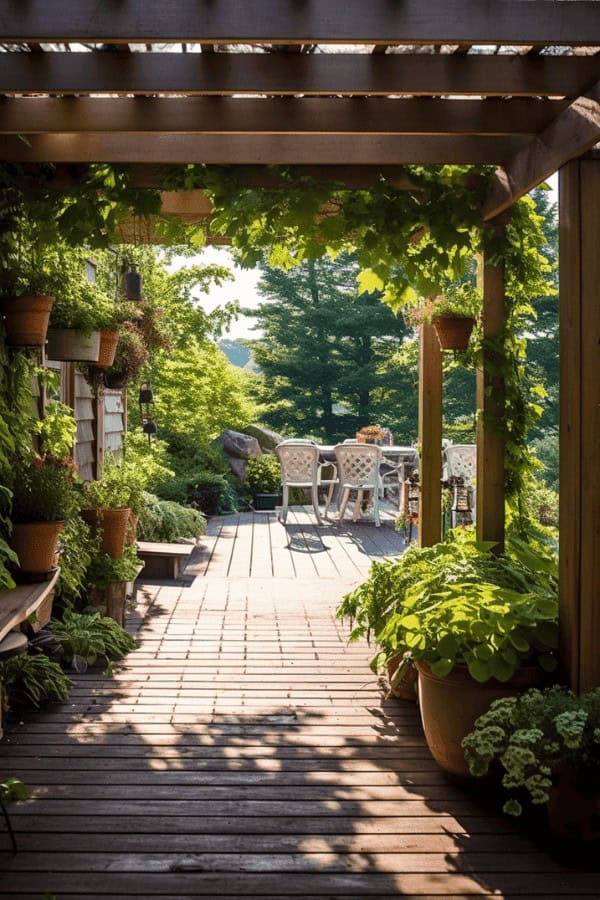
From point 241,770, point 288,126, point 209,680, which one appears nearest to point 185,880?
point 241,770

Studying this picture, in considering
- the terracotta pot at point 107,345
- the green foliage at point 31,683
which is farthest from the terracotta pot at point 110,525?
the green foliage at point 31,683

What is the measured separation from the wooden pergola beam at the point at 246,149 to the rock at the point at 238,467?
9.82 m

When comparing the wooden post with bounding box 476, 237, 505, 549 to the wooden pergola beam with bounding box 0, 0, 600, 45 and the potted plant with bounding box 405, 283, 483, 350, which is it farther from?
the wooden pergola beam with bounding box 0, 0, 600, 45

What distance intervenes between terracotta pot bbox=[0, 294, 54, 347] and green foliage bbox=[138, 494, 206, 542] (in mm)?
3568

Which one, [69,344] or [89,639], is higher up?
[69,344]

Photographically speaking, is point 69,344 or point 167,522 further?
point 167,522

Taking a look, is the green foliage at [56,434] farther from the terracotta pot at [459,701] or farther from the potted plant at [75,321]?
the terracotta pot at [459,701]

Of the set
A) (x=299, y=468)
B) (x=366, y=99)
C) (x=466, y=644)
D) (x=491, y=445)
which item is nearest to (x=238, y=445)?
(x=299, y=468)

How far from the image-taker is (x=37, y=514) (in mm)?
4305

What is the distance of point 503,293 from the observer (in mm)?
4586

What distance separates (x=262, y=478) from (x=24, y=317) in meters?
9.19

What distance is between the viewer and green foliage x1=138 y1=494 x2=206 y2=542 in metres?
8.23

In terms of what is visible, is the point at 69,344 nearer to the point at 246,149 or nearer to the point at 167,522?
the point at 246,149

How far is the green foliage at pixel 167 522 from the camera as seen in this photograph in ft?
27.0
